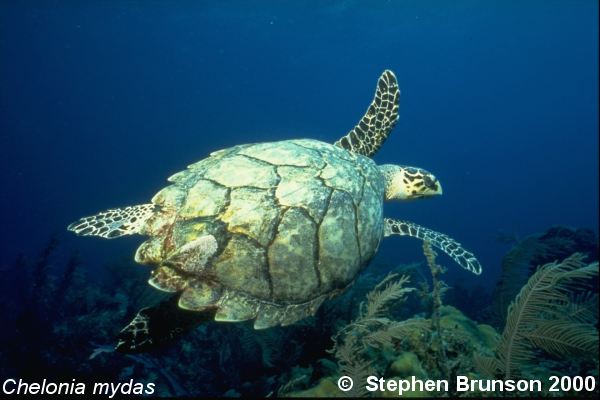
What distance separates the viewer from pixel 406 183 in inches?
207

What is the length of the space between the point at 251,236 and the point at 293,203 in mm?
529

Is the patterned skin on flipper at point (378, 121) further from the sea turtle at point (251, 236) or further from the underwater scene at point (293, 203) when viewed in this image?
the sea turtle at point (251, 236)

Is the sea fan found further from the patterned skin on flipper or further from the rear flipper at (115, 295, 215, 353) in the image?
the patterned skin on flipper

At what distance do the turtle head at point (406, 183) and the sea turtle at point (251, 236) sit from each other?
1303 millimetres

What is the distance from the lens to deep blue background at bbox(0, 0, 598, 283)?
4734cm

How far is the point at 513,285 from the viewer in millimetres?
5727

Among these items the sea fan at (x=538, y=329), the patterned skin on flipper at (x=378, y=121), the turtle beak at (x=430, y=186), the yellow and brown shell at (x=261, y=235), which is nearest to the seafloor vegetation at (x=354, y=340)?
the sea fan at (x=538, y=329)

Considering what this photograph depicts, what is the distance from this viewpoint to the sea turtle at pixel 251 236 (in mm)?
3137

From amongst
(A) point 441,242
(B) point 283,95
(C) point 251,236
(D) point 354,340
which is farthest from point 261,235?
(B) point 283,95

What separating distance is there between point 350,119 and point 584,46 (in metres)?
66.4

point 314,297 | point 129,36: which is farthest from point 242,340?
point 129,36

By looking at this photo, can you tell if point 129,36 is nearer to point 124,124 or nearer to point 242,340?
point 124,124

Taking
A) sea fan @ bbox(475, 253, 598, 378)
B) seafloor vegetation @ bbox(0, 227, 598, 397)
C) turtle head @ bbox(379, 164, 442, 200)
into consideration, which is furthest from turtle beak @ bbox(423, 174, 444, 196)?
sea fan @ bbox(475, 253, 598, 378)

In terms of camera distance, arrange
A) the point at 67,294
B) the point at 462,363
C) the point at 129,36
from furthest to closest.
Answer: the point at 129,36 < the point at 67,294 < the point at 462,363
